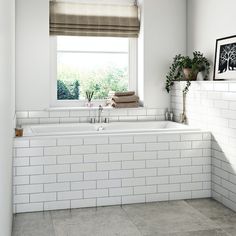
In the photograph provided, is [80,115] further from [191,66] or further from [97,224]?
[97,224]

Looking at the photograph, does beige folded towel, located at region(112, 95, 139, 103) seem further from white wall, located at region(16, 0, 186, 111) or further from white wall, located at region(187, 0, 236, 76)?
white wall, located at region(187, 0, 236, 76)

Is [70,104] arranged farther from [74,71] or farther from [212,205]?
[212,205]

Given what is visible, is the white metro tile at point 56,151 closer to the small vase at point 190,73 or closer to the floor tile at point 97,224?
the floor tile at point 97,224

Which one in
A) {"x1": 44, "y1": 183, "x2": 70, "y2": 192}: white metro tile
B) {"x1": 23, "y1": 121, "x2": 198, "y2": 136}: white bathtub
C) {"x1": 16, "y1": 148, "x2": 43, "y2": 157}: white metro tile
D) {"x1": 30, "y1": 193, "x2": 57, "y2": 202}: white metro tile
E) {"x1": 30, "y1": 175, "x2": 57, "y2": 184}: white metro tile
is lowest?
{"x1": 30, "y1": 193, "x2": 57, "y2": 202}: white metro tile

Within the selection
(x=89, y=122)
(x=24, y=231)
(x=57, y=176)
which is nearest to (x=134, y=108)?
(x=89, y=122)

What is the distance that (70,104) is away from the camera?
17.2ft

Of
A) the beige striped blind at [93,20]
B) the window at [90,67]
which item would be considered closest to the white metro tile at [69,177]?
the window at [90,67]

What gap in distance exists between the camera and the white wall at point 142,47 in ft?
15.7

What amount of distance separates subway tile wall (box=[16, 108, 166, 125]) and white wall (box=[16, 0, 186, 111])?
0.29ft

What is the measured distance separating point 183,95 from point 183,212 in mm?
1665

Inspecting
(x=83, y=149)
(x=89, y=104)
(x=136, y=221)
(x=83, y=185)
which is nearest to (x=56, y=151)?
(x=83, y=149)

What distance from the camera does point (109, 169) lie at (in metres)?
3.84

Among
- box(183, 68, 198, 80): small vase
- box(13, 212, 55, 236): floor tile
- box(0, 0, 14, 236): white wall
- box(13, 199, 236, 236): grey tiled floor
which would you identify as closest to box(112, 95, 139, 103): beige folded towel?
box(183, 68, 198, 80): small vase

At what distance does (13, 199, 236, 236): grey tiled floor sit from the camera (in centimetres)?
317
